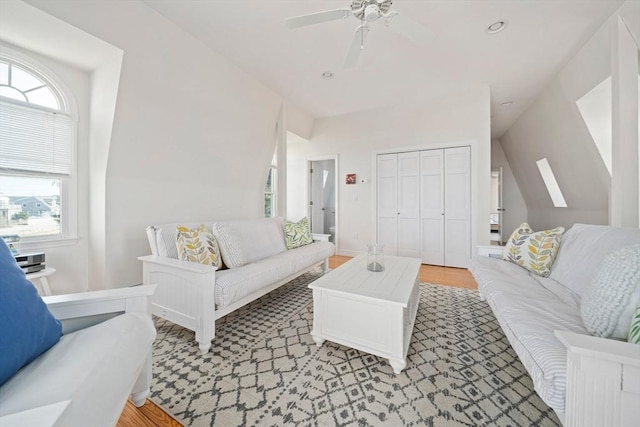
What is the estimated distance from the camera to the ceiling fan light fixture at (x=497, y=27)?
2180mm

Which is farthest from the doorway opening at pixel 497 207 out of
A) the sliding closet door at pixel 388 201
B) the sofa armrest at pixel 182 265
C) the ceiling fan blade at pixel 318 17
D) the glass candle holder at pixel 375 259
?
the sofa armrest at pixel 182 265

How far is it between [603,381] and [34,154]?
144 inches

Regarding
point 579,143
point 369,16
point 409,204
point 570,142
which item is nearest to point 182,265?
point 369,16

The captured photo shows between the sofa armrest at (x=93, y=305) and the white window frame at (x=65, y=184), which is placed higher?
the white window frame at (x=65, y=184)

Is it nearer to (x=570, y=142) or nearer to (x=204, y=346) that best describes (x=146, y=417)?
(x=204, y=346)

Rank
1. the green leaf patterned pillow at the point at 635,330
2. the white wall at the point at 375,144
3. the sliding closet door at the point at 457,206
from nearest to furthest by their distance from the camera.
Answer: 1. the green leaf patterned pillow at the point at 635,330
2. the white wall at the point at 375,144
3. the sliding closet door at the point at 457,206

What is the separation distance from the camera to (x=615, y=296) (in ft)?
3.11

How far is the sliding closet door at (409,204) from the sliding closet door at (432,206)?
0.08m

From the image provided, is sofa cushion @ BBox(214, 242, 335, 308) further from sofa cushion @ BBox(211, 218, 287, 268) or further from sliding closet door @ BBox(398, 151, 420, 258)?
sliding closet door @ BBox(398, 151, 420, 258)

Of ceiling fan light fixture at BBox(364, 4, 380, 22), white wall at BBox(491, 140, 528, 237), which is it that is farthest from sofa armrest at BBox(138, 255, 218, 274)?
white wall at BBox(491, 140, 528, 237)

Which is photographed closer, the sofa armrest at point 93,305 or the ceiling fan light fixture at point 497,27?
the sofa armrest at point 93,305

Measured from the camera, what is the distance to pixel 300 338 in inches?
70.2

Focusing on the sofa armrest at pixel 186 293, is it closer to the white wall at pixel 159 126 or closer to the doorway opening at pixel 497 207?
the white wall at pixel 159 126

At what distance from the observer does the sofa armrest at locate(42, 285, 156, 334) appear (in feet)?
3.33
